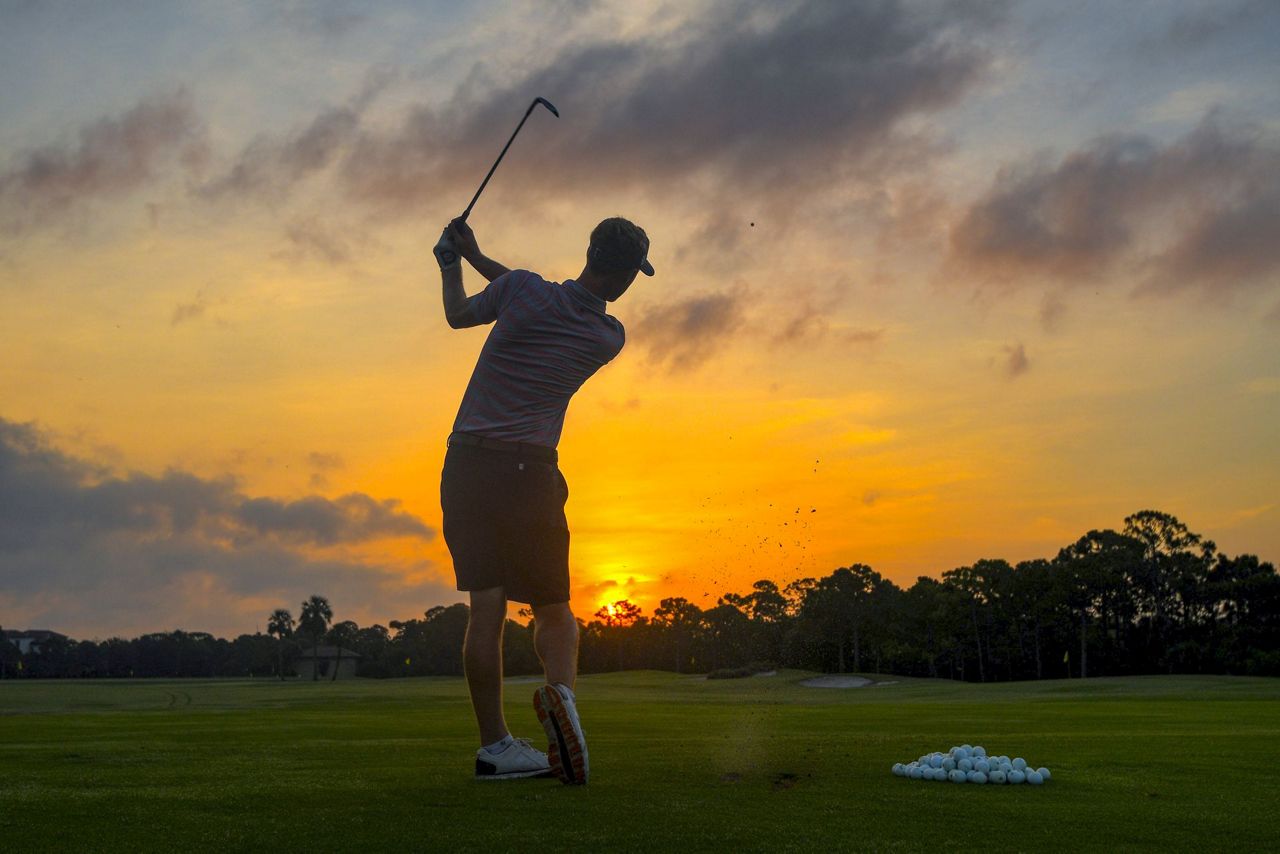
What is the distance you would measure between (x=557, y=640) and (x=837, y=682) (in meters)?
64.6

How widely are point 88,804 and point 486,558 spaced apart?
2038mm

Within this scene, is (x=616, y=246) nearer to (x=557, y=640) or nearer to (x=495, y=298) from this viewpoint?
(x=495, y=298)

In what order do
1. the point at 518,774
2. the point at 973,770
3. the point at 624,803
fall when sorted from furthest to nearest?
the point at 973,770
the point at 518,774
the point at 624,803

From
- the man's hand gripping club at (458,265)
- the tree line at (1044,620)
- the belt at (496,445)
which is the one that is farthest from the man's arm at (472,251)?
the tree line at (1044,620)

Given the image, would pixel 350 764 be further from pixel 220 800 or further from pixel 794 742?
pixel 794 742

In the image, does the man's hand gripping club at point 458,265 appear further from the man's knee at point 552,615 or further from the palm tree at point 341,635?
the palm tree at point 341,635

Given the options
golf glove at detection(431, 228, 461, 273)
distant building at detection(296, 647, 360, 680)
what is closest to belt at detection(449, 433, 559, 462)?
golf glove at detection(431, 228, 461, 273)

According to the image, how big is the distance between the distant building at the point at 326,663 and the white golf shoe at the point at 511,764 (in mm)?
189404

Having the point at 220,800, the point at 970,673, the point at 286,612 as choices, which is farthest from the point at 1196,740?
the point at 286,612

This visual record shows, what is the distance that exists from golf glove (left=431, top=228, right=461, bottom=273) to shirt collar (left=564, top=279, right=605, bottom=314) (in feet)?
2.03

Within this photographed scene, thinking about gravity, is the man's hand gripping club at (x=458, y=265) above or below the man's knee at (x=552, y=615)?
above

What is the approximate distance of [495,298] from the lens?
6246mm

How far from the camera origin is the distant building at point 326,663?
190 m

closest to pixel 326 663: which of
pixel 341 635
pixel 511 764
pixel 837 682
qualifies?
pixel 341 635
